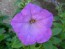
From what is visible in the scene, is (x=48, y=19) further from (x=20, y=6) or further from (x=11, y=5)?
(x=11, y=5)

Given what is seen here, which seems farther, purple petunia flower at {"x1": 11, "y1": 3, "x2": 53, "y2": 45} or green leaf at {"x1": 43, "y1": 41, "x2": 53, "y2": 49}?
green leaf at {"x1": 43, "y1": 41, "x2": 53, "y2": 49}

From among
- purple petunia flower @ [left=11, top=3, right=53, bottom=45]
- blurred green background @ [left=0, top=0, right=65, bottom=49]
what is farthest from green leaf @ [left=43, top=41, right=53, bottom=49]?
purple petunia flower @ [left=11, top=3, right=53, bottom=45]

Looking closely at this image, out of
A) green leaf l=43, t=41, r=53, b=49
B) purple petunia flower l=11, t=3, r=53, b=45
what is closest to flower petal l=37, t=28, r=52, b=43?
purple petunia flower l=11, t=3, r=53, b=45

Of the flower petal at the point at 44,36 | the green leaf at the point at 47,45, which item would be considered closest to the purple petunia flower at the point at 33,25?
the flower petal at the point at 44,36

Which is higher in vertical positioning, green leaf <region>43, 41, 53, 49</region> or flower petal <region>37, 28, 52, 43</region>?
flower petal <region>37, 28, 52, 43</region>

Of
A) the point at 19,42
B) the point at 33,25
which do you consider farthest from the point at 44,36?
the point at 19,42

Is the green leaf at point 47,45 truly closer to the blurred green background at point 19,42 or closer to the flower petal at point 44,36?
the blurred green background at point 19,42

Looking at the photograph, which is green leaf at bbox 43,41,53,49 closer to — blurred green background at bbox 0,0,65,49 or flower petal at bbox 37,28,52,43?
blurred green background at bbox 0,0,65,49

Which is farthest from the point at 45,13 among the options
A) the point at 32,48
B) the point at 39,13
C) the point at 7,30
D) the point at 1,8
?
the point at 1,8
